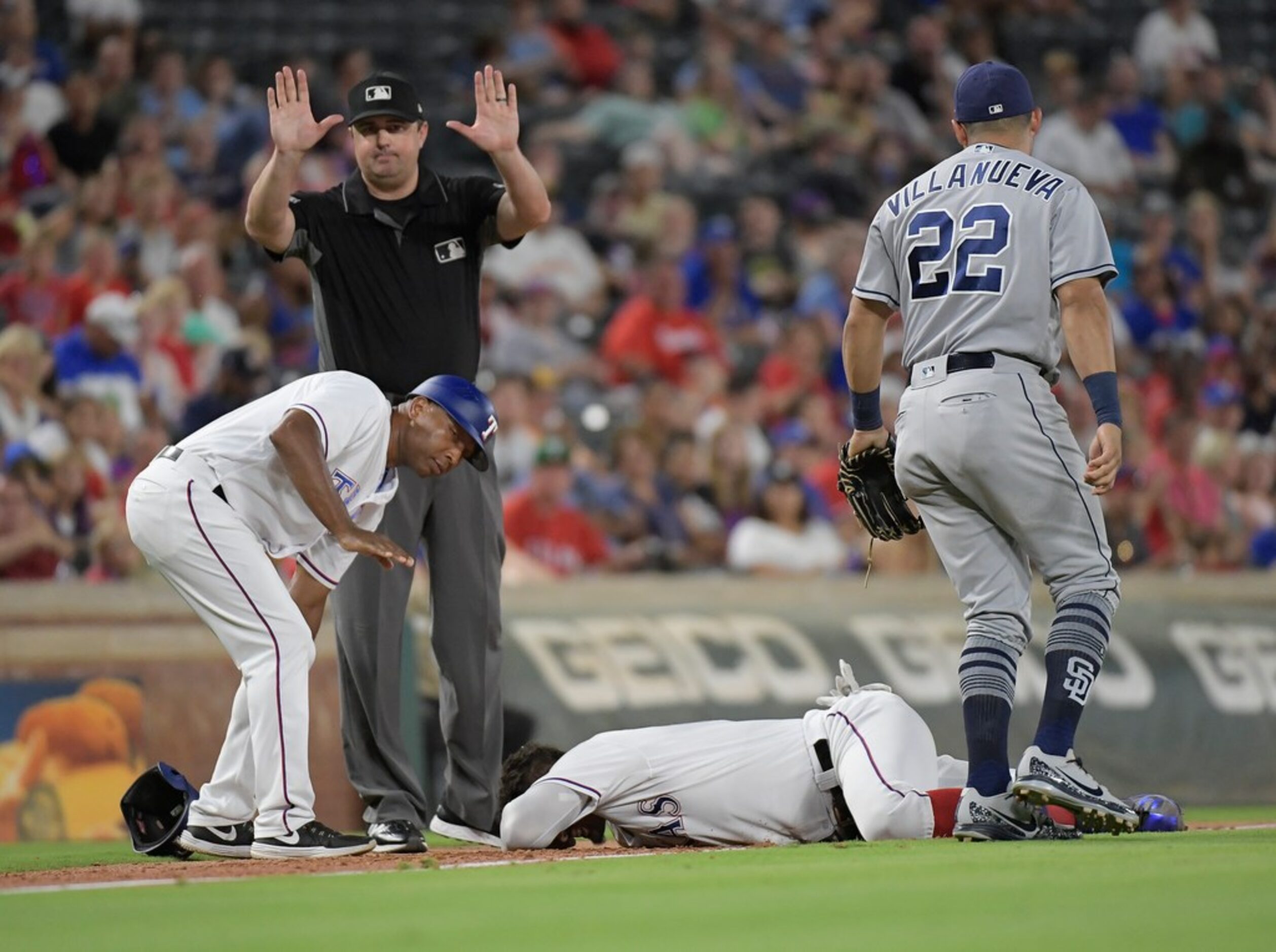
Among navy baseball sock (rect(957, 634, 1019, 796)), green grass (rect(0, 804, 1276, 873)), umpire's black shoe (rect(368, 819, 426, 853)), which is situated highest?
navy baseball sock (rect(957, 634, 1019, 796))

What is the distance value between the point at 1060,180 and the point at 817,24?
11.3 meters

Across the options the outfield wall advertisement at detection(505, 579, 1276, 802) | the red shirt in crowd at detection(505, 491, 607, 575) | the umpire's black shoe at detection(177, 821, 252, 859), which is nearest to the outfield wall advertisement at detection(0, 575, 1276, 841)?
the outfield wall advertisement at detection(505, 579, 1276, 802)

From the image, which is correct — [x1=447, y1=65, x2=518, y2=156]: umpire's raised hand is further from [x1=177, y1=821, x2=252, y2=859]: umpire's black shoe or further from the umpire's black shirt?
[x1=177, y1=821, x2=252, y2=859]: umpire's black shoe

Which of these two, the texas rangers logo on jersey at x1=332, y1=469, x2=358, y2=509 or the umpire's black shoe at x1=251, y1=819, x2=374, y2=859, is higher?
the texas rangers logo on jersey at x1=332, y1=469, x2=358, y2=509

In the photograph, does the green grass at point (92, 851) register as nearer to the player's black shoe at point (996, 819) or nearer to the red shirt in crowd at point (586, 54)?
the player's black shoe at point (996, 819)

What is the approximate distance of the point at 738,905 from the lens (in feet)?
13.7

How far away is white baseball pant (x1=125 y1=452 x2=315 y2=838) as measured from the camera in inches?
227

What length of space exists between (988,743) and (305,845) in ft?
6.76

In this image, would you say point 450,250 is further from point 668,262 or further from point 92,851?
point 668,262

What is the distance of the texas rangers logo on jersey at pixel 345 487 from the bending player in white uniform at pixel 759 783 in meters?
1.04

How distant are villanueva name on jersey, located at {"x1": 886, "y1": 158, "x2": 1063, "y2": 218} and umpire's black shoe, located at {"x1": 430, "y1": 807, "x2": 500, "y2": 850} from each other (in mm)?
2449

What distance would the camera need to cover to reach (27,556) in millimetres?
9352

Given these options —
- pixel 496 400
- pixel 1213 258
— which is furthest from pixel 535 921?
pixel 1213 258

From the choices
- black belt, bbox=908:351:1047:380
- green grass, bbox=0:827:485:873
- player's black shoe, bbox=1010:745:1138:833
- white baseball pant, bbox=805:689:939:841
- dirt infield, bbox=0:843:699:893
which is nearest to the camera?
dirt infield, bbox=0:843:699:893
